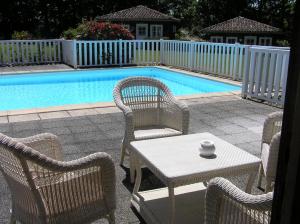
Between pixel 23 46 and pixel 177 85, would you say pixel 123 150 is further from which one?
pixel 23 46

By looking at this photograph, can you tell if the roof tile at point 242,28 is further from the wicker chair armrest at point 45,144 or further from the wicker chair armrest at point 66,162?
the wicker chair armrest at point 66,162

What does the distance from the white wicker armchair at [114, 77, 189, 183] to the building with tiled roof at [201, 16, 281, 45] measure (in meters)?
23.0

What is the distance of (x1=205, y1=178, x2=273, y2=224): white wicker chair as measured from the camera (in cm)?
142

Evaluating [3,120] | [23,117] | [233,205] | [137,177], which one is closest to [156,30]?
[23,117]

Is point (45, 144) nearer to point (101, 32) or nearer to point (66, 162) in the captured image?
point (66, 162)

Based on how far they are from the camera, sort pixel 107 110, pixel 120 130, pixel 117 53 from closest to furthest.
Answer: pixel 120 130, pixel 107 110, pixel 117 53

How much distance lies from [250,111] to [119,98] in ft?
9.91

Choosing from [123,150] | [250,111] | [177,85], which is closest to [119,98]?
[123,150]

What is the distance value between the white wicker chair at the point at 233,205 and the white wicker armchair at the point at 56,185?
2.19ft

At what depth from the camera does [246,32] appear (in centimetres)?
2511

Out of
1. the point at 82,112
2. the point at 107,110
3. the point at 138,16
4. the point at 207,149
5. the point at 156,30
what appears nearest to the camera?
the point at 207,149

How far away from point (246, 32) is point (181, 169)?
81.1ft

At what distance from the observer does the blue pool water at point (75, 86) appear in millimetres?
8540

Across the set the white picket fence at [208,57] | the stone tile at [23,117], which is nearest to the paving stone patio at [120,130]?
the stone tile at [23,117]
